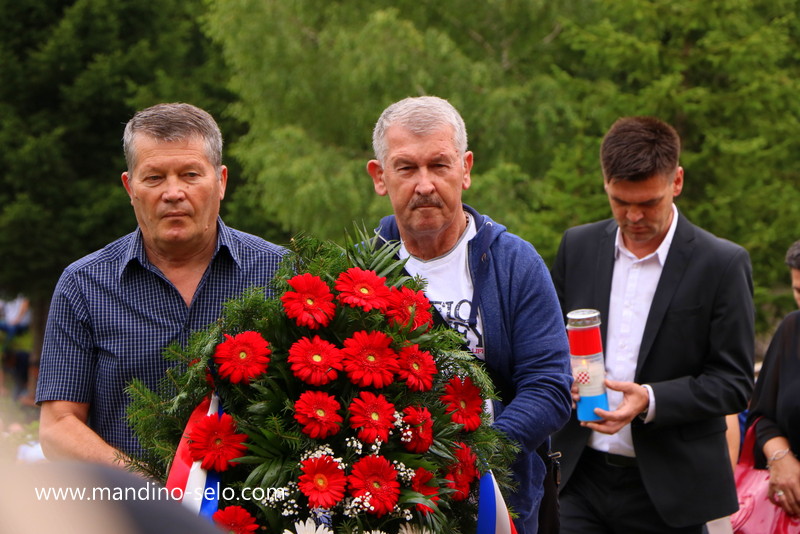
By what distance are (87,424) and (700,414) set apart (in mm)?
2573

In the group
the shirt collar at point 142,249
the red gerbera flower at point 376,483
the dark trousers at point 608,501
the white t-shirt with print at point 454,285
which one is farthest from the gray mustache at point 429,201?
the dark trousers at point 608,501

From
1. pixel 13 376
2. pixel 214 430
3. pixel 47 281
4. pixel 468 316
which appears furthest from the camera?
pixel 13 376

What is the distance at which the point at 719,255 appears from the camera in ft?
15.8

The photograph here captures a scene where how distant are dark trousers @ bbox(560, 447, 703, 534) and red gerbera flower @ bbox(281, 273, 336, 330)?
7.20 ft

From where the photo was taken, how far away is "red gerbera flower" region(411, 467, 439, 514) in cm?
290

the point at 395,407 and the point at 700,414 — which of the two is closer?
the point at 395,407

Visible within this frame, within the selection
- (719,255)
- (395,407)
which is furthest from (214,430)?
(719,255)

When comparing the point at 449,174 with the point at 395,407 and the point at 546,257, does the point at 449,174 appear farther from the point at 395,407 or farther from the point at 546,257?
the point at 546,257

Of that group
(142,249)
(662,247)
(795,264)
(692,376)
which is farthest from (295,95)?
(142,249)

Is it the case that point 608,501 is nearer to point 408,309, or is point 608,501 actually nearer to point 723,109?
point 408,309

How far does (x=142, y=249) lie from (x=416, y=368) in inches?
48.7

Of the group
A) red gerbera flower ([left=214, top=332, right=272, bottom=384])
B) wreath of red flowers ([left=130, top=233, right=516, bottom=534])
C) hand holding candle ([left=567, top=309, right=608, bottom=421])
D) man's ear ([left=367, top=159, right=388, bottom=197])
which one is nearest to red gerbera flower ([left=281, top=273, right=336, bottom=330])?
wreath of red flowers ([left=130, top=233, right=516, bottom=534])

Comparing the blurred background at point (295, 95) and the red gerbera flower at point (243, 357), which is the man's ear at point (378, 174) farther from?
the blurred background at point (295, 95)

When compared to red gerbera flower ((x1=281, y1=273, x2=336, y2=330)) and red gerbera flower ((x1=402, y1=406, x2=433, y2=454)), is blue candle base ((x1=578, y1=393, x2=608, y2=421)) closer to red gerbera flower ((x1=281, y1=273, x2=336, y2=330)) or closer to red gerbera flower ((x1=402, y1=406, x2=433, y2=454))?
red gerbera flower ((x1=402, y1=406, x2=433, y2=454))
